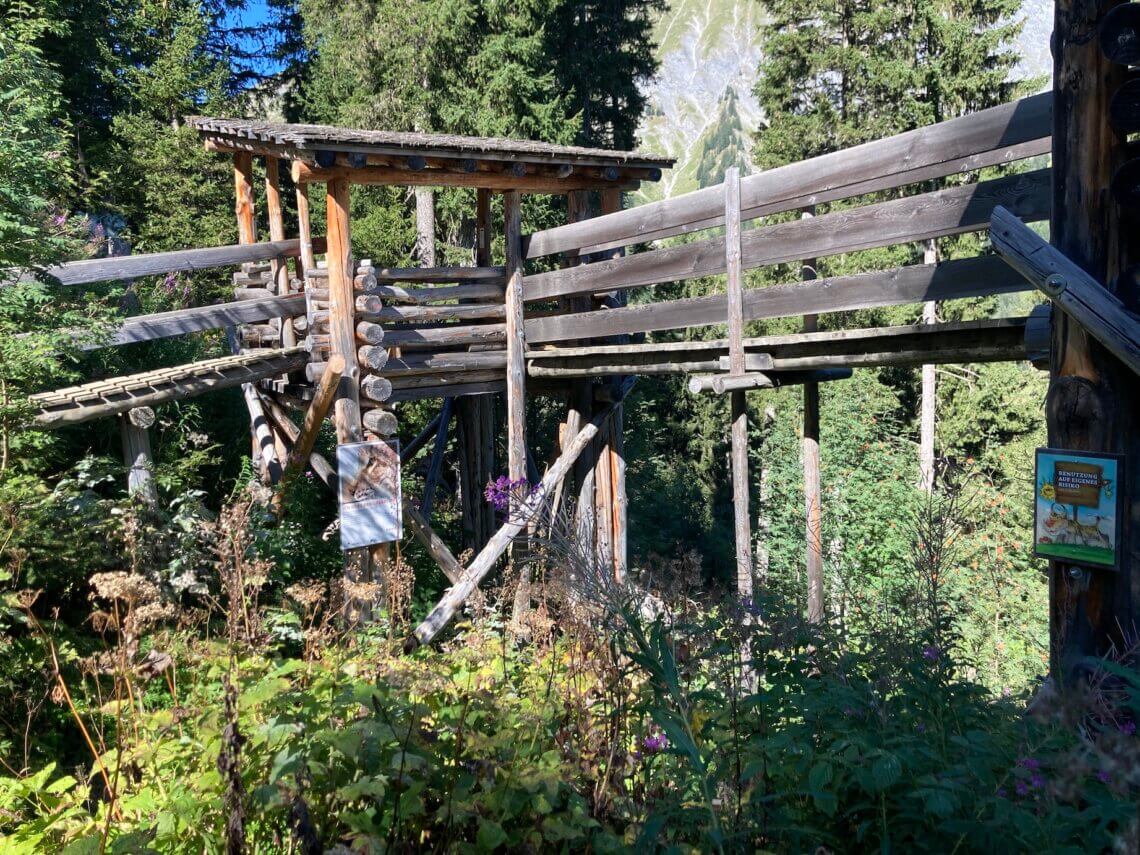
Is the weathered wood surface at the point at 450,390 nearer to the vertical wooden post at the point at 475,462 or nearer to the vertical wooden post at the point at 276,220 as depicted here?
the vertical wooden post at the point at 276,220

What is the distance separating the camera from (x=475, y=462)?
36.3ft

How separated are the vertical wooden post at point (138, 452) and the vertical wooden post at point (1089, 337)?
5.74 m

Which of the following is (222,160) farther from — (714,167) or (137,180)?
(714,167)

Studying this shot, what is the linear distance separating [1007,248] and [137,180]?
16657 mm

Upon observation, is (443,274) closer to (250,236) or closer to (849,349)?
(250,236)

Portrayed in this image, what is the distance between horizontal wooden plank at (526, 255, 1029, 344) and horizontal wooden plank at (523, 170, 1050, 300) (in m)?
0.19

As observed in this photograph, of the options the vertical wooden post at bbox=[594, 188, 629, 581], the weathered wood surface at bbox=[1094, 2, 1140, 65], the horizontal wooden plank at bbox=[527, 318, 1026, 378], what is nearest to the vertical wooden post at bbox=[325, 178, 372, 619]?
the horizontal wooden plank at bbox=[527, 318, 1026, 378]

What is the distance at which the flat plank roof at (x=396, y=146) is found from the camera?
6500 millimetres

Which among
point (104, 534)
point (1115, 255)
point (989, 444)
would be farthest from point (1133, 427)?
point (989, 444)

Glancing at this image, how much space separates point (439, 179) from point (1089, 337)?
554 cm

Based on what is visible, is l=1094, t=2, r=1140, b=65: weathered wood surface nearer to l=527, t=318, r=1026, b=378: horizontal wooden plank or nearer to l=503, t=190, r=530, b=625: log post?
l=527, t=318, r=1026, b=378: horizontal wooden plank

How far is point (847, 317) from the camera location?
17672 mm

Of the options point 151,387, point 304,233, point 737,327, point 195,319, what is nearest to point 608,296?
point 737,327

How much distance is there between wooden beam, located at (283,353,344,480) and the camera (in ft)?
22.7
